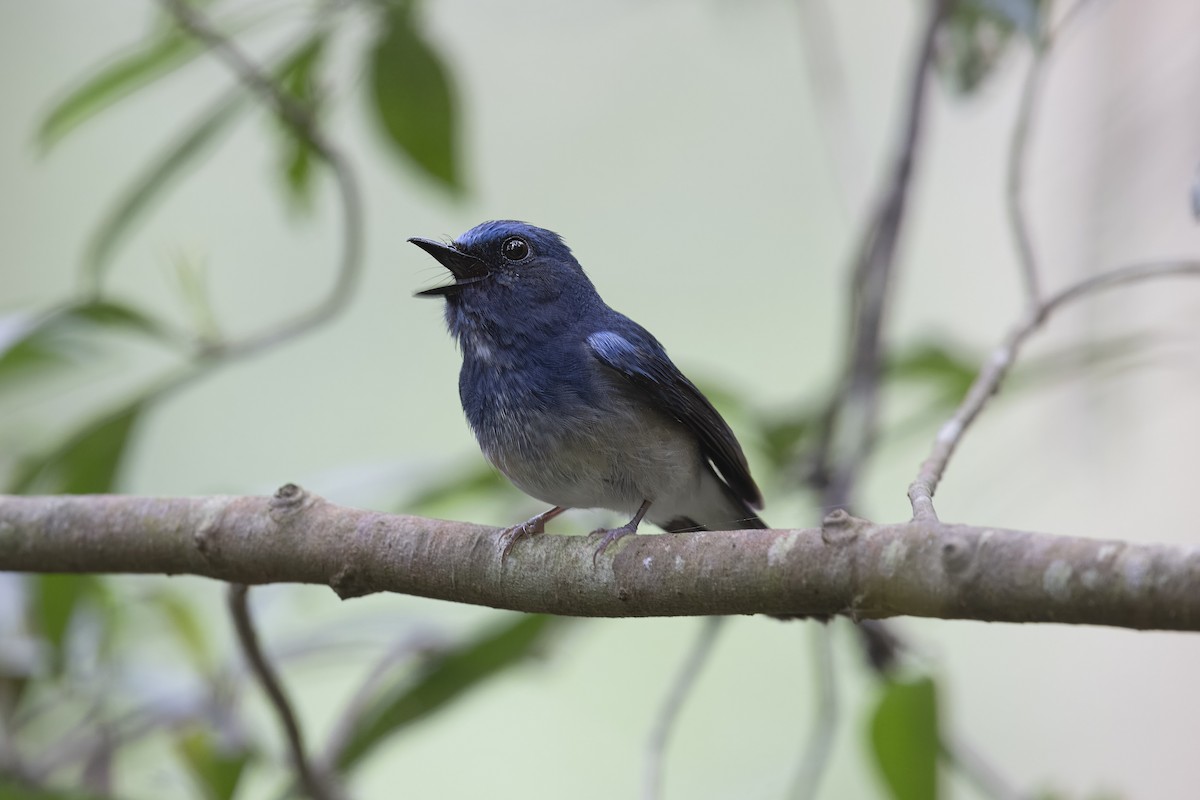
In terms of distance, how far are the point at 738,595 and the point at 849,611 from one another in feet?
0.54

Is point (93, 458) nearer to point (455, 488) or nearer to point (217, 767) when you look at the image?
point (217, 767)

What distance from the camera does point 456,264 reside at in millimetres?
2701

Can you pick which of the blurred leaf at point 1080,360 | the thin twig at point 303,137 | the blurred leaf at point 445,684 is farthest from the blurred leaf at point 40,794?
the blurred leaf at point 1080,360

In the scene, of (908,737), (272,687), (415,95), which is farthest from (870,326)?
(272,687)

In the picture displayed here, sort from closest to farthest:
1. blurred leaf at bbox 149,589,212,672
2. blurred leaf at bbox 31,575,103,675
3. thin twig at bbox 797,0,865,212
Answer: blurred leaf at bbox 31,575,103,675
blurred leaf at bbox 149,589,212,672
thin twig at bbox 797,0,865,212

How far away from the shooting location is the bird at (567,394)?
8.16ft

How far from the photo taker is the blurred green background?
4.54 m

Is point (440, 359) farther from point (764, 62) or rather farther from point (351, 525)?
point (351, 525)

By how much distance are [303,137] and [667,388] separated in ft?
4.33

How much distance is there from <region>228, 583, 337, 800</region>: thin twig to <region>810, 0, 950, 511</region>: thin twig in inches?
60.3

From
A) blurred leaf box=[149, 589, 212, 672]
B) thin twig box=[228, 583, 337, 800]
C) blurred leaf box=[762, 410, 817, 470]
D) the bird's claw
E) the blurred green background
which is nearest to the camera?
the bird's claw

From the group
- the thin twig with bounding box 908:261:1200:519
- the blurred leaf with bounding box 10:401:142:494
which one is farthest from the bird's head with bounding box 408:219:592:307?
the thin twig with bounding box 908:261:1200:519

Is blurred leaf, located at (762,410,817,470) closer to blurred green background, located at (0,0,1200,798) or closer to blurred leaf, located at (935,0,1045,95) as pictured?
blurred green background, located at (0,0,1200,798)

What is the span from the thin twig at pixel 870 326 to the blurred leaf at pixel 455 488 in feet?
3.14
